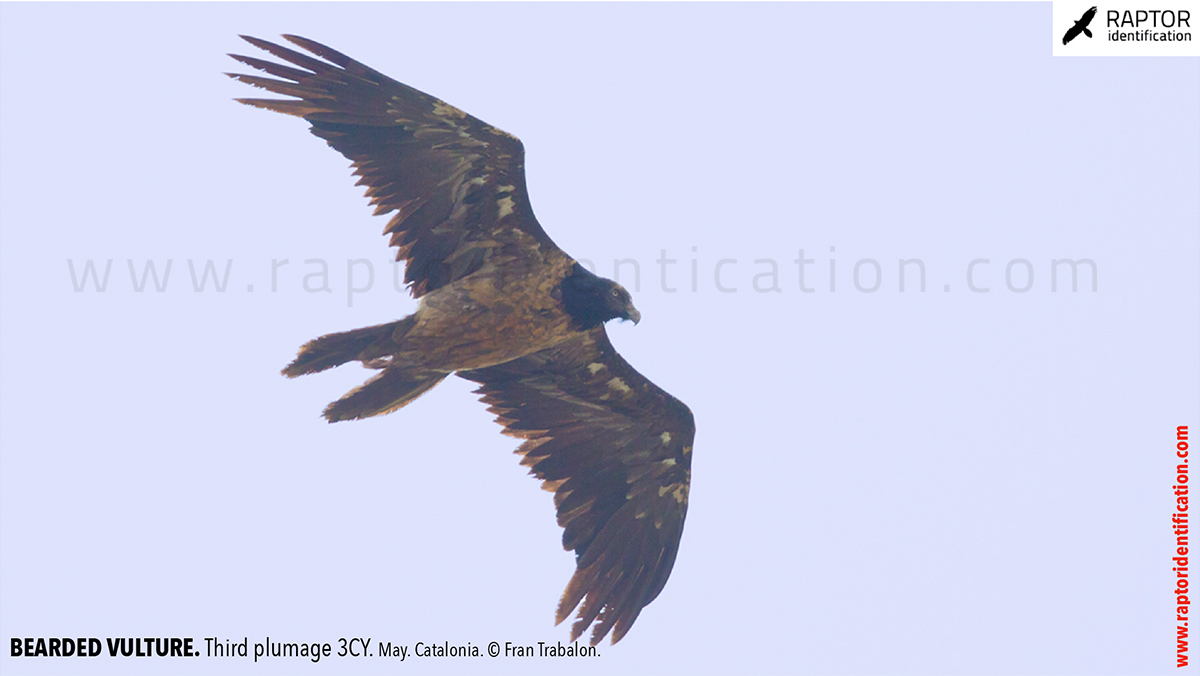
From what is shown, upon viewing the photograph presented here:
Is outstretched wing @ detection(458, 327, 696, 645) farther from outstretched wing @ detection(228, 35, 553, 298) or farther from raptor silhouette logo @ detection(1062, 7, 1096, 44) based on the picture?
raptor silhouette logo @ detection(1062, 7, 1096, 44)

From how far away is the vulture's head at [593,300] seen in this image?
37.5ft

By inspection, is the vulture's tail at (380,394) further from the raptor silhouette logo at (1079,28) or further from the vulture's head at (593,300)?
the raptor silhouette logo at (1079,28)

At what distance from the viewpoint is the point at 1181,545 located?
42.3 ft

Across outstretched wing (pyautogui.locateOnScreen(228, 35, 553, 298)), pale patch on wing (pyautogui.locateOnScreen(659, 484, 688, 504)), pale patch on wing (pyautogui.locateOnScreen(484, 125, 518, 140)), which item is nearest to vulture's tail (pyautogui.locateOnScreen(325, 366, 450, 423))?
outstretched wing (pyautogui.locateOnScreen(228, 35, 553, 298))

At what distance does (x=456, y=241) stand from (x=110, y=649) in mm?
5575

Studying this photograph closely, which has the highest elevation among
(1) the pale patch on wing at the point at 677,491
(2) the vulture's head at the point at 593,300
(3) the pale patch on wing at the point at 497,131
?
(3) the pale patch on wing at the point at 497,131

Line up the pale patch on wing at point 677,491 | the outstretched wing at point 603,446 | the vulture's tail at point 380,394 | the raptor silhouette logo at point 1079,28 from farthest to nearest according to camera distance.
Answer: the raptor silhouette logo at point 1079,28 → the pale patch on wing at point 677,491 → the outstretched wing at point 603,446 → the vulture's tail at point 380,394

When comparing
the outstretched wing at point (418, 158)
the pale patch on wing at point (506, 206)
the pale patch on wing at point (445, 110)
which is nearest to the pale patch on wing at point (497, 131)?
the outstretched wing at point (418, 158)

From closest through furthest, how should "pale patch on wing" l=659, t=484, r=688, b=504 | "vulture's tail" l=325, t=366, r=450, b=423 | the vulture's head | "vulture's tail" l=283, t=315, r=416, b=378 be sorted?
"vulture's tail" l=283, t=315, r=416, b=378
"vulture's tail" l=325, t=366, r=450, b=423
the vulture's head
"pale patch on wing" l=659, t=484, r=688, b=504

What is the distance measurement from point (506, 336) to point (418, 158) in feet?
5.66

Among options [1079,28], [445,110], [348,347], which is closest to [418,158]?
[445,110]

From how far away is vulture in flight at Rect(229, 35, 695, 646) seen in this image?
1087 cm

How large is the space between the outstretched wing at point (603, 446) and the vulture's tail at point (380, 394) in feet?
3.43

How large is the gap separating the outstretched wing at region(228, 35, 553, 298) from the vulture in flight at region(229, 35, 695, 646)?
0.4 inches
